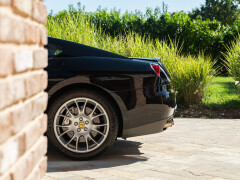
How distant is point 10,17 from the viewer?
1.41 meters

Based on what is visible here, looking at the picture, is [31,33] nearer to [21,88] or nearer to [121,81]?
[21,88]

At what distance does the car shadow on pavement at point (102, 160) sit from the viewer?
498 centimetres

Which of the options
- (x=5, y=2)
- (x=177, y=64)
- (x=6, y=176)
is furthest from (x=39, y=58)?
(x=177, y=64)

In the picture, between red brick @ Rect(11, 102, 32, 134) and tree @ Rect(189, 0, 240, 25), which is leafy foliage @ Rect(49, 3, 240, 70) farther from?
tree @ Rect(189, 0, 240, 25)

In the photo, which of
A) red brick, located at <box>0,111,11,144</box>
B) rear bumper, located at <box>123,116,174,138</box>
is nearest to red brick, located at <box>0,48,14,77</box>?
red brick, located at <box>0,111,11,144</box>

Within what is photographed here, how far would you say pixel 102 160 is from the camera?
5.38 m

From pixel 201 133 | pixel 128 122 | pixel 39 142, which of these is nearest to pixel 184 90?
pixel 201 133

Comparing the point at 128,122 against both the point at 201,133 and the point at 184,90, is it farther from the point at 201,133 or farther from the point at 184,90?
the point at 184,90

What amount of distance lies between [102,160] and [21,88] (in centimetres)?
394

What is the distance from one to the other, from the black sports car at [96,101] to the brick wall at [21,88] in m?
3.17

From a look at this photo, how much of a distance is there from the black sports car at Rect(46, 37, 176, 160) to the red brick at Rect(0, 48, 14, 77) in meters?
3.82

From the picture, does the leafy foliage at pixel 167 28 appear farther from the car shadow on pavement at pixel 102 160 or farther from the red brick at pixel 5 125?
the red brick at pixel 5 125

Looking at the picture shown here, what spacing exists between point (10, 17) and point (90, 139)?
3.94 meters

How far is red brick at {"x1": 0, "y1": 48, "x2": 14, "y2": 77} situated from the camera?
1311mm
